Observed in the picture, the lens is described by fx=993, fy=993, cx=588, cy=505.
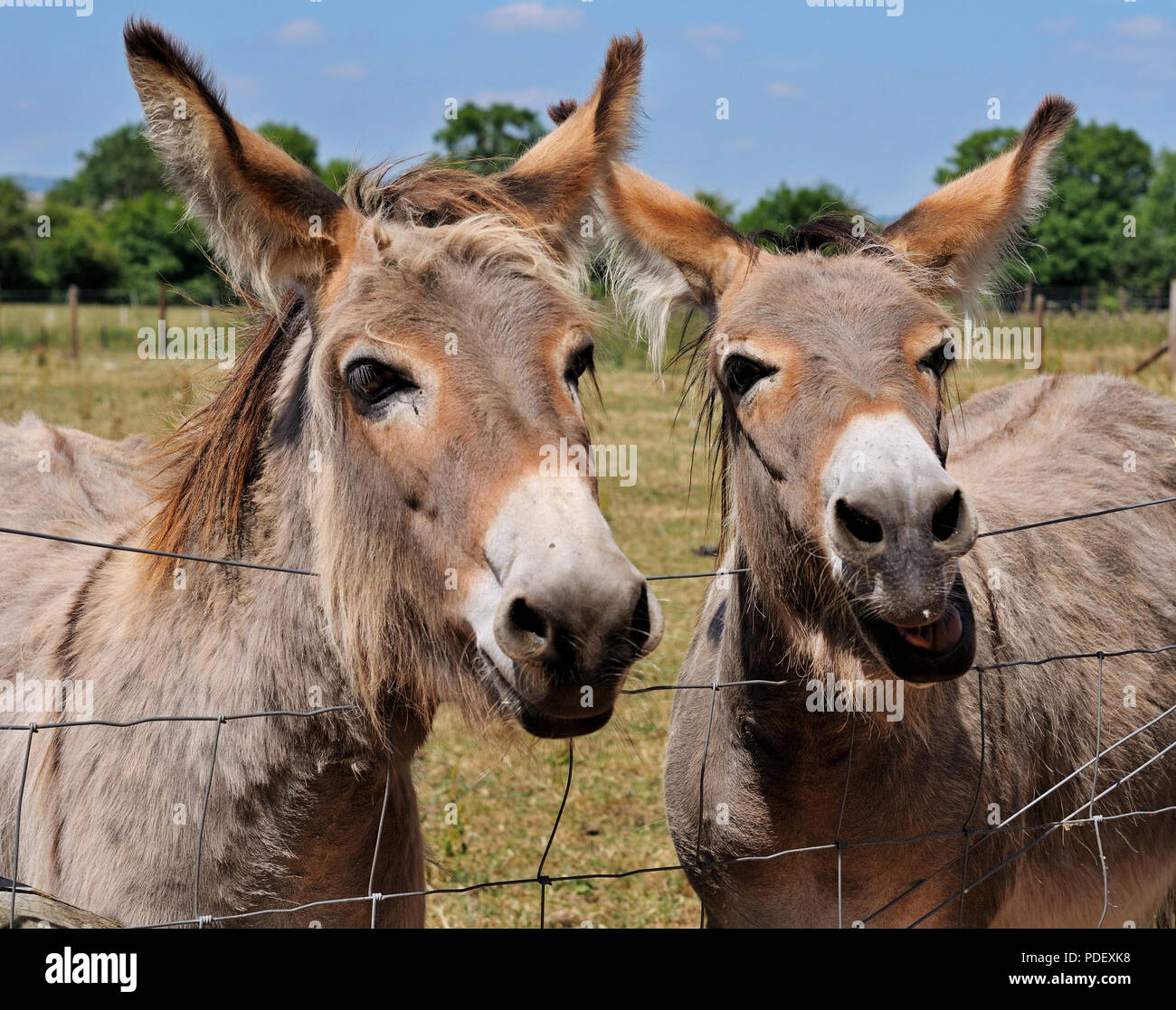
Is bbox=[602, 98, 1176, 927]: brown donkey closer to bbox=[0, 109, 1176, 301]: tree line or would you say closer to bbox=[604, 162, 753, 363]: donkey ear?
bbox=[604, 162, 753, 363]: donkey ear

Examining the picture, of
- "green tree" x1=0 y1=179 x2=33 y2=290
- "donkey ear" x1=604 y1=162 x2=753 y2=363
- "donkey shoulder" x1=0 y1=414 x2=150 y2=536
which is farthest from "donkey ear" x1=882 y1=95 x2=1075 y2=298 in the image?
"green tree" x1=0 y1=179 x2=33 y2=290

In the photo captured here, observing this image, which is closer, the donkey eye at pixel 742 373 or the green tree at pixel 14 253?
the donkey eye at pixel 742 373

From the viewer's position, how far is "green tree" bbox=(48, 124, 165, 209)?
97.3 metres

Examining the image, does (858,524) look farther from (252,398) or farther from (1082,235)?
(1082,235)

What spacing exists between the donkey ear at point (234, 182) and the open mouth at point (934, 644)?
162cm

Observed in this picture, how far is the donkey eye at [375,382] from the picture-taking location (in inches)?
85.4

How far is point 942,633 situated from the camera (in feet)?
7.86

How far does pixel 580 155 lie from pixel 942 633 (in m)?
1.58

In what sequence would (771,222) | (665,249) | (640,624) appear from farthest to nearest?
(771,222) → (665,249) → (640,624)

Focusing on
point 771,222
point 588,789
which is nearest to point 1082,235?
point 771,222

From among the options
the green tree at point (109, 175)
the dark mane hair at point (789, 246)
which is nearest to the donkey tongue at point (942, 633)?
the dark mane hair at point (789, 246)

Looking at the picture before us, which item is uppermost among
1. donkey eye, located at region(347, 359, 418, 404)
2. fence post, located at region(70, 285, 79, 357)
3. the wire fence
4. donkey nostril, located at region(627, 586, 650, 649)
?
fence post, located at region(70, 285, 79, 357)

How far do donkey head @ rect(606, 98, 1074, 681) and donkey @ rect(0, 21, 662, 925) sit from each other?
24.9 inches

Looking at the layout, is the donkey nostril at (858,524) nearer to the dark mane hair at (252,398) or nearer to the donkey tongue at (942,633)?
→ the donkey tongue at (942,633)
